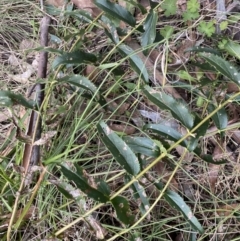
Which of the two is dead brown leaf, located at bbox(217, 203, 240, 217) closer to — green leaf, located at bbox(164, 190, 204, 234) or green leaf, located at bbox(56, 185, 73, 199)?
green leaf, located at bbox(164, 190, 204, 234)

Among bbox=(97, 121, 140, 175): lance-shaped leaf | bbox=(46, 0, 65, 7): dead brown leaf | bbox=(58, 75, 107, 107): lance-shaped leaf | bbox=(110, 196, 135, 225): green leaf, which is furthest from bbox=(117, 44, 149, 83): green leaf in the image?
bbox=(46, 0, 65, 7): dead brown leaf

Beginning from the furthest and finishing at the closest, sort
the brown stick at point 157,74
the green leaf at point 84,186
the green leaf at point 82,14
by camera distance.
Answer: the brown stick at point 157,74 < the green leaf at point 82,14 < the green leaf at point 84,186

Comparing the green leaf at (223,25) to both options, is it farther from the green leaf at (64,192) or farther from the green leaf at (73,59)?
the green leaf at (64,192)

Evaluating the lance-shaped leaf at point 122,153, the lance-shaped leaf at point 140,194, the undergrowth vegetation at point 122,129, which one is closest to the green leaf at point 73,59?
the undergrowth vegetation at point 122,129

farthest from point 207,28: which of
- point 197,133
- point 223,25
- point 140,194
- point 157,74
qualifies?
point 140,194

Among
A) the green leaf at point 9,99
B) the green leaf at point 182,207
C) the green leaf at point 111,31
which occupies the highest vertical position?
the green leaf at point 9,99

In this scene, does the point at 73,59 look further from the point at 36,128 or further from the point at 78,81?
the point at 36,128

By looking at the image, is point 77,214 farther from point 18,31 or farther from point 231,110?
point 18,31
